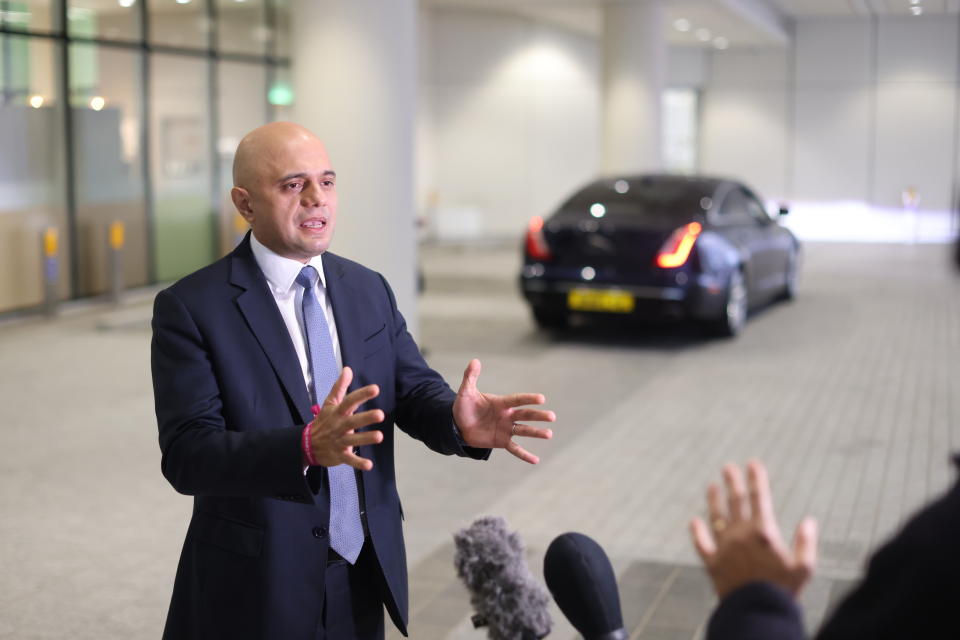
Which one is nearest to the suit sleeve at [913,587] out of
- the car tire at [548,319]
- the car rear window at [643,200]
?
the car rear window at [643,200]

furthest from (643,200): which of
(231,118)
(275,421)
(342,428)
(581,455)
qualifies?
(342,428)

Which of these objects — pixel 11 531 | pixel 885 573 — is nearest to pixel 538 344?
pixel 11 531

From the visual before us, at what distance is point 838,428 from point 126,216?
32.0 feet

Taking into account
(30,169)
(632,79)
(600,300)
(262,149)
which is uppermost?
(632,79)

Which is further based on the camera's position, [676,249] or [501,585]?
[676,249]

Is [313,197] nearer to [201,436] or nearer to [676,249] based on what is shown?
[201,436]

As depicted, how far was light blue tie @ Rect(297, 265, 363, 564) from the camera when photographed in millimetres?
2801

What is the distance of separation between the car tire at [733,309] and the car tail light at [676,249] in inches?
29.8

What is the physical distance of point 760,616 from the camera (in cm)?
158

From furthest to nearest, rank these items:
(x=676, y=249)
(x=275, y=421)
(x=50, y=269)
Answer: (x=50, y=269)
(x=676, y=249)
(x=275, y=421)

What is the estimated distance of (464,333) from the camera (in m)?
12.2

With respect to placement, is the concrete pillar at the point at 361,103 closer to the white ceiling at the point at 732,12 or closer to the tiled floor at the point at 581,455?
the tiled floor at the point at 581,455

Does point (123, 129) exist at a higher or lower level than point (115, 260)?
higher

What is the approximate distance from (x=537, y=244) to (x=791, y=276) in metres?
4.47
